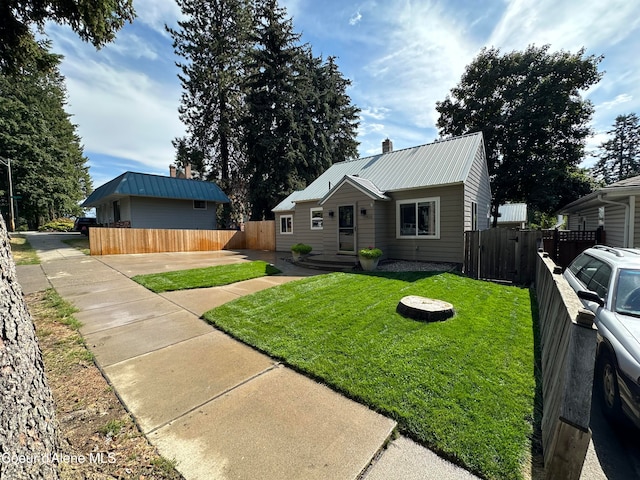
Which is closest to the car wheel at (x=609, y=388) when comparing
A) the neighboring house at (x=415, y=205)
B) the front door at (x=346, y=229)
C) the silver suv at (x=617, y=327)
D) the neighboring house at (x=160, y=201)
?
the silver suv at (x=617, y=327)

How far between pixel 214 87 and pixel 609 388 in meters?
26.1

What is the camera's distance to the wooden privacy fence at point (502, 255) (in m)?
7.25

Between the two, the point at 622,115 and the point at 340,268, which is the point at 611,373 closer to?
the point at 340,268

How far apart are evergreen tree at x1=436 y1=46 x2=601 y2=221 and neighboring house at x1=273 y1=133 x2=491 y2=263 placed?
9365 millimetres

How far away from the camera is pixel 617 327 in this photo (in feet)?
8.87

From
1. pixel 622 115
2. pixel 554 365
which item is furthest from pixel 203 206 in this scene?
pixel 622 115

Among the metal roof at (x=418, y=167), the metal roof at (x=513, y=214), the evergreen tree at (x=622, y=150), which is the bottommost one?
the metal roof at (x=513, y=214)

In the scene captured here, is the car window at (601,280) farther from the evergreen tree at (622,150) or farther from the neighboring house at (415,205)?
the evergreen tree at (622,150)

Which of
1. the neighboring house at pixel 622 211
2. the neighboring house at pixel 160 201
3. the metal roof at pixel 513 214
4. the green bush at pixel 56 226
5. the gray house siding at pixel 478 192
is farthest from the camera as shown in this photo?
the green bush at pixel 56 226

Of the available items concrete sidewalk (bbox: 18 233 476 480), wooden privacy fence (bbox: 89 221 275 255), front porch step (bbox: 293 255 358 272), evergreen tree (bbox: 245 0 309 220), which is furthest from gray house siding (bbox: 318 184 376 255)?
evergreen tree (bbox: 245 0 309 220)

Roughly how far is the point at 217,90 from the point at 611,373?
2590cm

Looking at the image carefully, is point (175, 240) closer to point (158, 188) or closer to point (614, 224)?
point (158, 188)

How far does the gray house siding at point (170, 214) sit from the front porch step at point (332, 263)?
485 inches

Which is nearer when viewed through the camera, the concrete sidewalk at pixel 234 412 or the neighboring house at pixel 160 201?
the concrete sidewalk at pixel 234 412
